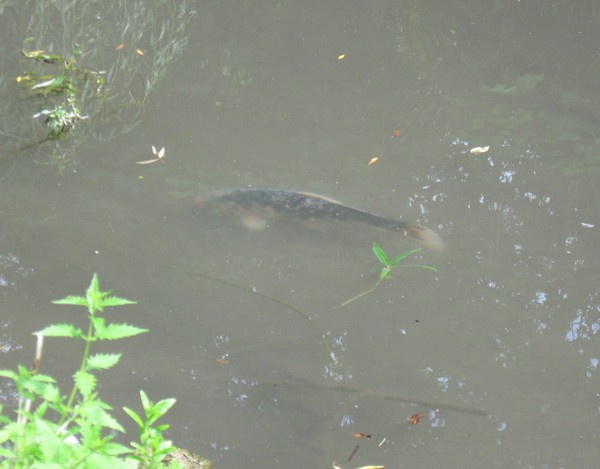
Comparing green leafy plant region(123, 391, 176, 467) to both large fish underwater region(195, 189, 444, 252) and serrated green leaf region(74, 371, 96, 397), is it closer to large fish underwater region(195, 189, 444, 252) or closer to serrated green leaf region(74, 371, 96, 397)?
serrated green leaf region(74, 371, 96, 397)

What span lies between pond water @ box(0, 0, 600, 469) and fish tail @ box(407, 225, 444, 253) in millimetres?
59

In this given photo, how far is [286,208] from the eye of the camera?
177 inches

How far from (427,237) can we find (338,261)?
537mm

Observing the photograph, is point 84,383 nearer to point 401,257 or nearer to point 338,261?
point 401,257

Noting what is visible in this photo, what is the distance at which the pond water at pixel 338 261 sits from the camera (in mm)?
3367

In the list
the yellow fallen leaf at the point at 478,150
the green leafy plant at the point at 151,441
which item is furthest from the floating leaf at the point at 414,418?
the yellow fallen leaf at the point at 478,150

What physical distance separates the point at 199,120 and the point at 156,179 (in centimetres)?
83

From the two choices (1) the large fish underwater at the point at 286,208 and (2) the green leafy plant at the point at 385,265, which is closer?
(2) the green leafy plant at the point at 385,265

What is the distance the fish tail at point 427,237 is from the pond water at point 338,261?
Answer: 2.3 inches

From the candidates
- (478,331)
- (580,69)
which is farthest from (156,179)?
(580,69)

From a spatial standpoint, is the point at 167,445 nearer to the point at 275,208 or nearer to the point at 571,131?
the point at 275,208

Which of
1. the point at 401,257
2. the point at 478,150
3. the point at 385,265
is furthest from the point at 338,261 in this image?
the point at 478,150

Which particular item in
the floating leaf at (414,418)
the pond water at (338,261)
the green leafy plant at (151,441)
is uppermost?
the green leafy plant at (151,441)

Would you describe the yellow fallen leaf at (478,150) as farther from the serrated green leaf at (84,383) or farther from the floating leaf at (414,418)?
the serrated green leaf at (84,383)
